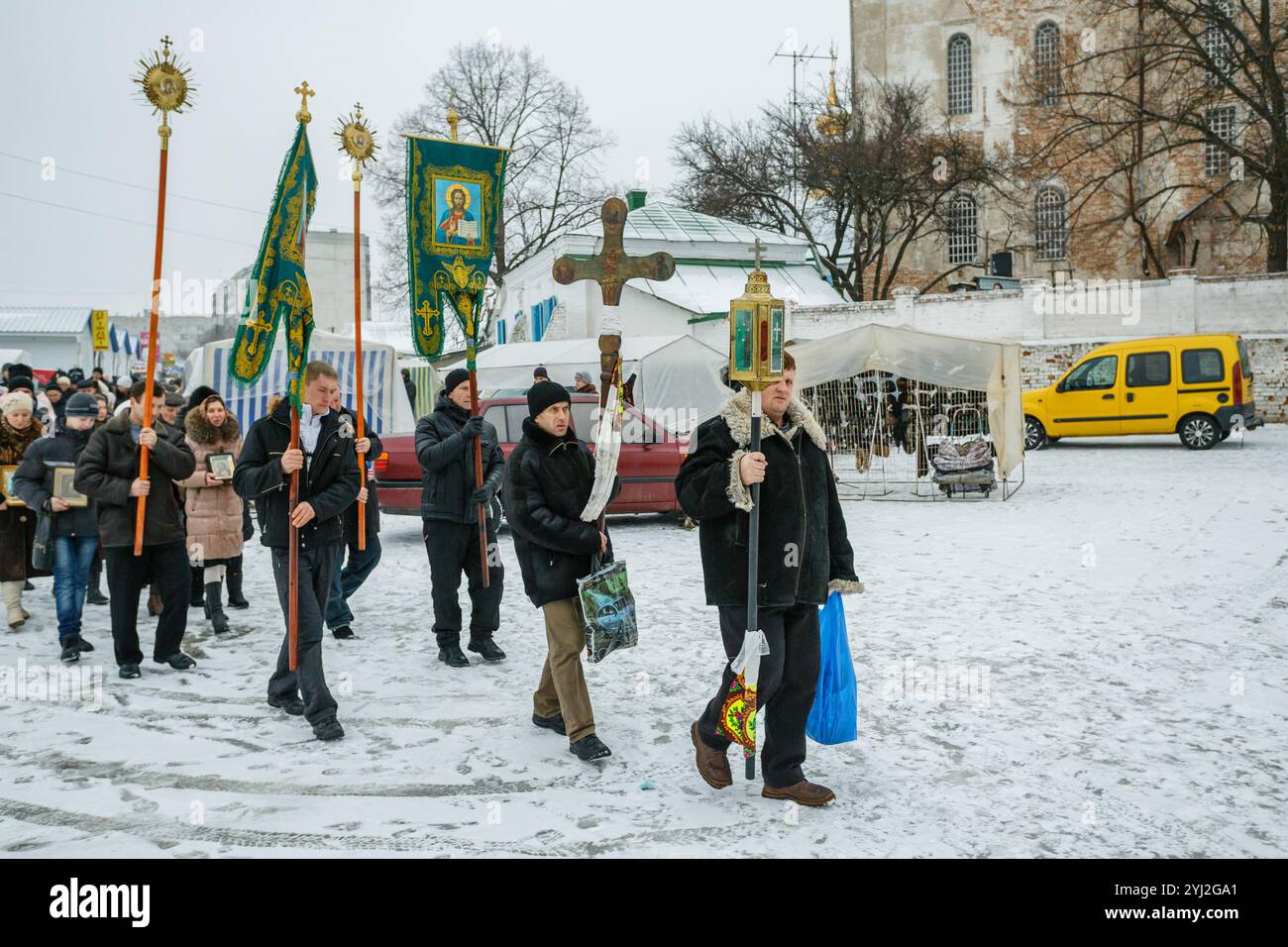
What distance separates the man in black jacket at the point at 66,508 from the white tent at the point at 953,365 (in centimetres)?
929

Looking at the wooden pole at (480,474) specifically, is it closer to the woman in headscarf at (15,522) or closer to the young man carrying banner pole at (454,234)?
the young man carrying banner pole at (454,234)

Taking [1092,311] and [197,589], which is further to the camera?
[1092,311]

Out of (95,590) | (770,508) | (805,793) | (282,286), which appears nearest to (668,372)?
(95,590)

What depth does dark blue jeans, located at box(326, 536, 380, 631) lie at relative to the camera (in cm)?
764

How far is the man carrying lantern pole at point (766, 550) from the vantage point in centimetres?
432

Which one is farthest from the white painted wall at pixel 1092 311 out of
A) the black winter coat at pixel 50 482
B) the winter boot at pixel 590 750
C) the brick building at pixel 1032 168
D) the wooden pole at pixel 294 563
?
the winter boot at pixel 590 750

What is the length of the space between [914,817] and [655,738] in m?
1.45

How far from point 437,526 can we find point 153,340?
2.05m

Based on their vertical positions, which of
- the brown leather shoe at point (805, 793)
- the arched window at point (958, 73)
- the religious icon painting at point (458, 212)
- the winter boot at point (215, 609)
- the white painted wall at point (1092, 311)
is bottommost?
the brown leather shoe at point (805, 793)

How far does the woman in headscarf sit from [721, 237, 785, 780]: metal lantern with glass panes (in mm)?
5851

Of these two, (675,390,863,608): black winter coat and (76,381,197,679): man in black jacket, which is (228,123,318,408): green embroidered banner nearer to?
(76,381,197,679): man in black jacket

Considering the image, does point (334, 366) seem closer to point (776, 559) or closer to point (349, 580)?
point (349, 580)

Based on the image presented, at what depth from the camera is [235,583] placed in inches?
348
